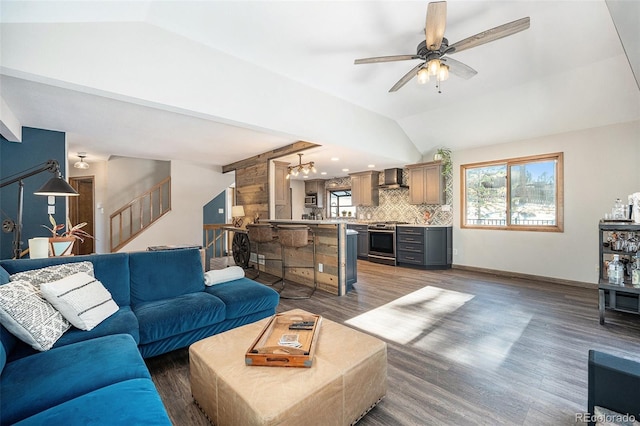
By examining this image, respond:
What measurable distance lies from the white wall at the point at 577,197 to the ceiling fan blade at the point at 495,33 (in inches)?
139

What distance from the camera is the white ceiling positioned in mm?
2176

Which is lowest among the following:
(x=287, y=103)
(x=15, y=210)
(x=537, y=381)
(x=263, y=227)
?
(x=537, y=381)

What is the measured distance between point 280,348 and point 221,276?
5.46 feet

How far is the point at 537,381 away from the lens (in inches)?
77.6

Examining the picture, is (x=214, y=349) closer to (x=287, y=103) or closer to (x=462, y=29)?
(x=287, y=103)

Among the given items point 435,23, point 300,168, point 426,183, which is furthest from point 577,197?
point 300,168

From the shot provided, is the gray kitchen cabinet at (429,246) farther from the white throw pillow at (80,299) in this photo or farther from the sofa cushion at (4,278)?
the sofa cushion at (4,278)

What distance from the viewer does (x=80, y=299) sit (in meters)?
1.84

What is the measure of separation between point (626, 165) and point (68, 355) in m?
6.66

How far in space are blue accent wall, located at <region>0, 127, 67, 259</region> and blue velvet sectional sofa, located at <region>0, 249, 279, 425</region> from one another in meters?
2.67

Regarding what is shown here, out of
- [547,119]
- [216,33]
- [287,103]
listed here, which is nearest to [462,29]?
[287,103]

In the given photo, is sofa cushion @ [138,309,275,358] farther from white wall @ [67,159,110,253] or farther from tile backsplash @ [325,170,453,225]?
white wall @ [67,159,110,253]

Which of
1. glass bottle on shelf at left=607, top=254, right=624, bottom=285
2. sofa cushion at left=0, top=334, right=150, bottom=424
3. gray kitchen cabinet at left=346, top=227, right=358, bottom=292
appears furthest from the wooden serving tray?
glass bottle on shelf at left=607, top=254, right=624, bottom=285

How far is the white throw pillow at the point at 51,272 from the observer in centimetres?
184
